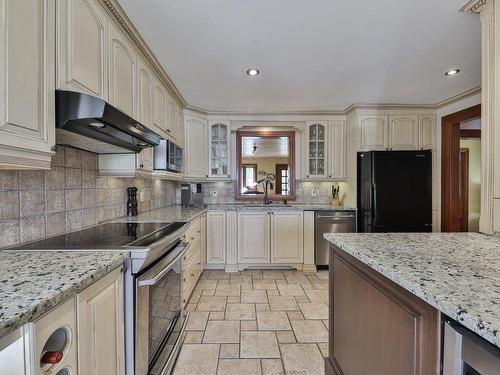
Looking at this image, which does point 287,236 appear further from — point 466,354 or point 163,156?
point 466,354

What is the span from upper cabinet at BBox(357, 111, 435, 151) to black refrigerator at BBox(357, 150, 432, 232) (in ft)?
0.78

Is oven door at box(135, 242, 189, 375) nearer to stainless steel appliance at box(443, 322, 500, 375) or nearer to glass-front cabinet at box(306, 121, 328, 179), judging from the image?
stainless steel appliance at box(443, 322, 500, 375)

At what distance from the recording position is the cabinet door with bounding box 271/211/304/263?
12.3 ft

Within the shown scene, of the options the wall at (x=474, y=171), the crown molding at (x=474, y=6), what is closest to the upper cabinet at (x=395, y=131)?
the wall at (x=474, y=171)

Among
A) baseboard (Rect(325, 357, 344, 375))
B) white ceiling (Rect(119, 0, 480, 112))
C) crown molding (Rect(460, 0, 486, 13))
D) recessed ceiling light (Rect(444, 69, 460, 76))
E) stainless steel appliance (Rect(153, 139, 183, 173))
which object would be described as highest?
recessed ceiling light (Rect(444, 69, 460, 76))

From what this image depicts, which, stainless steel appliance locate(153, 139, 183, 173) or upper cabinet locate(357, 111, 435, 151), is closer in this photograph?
stainless steel appliance locate(153, 139, 183, 173)

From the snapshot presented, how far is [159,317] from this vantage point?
1587 mm

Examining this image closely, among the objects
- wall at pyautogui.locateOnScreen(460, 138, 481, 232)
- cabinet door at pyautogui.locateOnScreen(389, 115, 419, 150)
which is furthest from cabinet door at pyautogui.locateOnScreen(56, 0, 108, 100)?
wall at pyautogui.locateOnScreen(460, 138, 481, 232)

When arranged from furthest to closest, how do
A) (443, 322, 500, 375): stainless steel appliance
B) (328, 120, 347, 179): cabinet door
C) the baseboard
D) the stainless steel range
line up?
(328, 120, 347, 179): cabinet door
the baseboard
the stainless steel range
(443, 322, 500, 375): stainless steel appliance

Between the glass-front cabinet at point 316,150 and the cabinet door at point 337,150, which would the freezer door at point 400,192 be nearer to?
the cabinet door at point 337,150

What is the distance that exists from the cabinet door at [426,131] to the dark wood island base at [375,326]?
312cm

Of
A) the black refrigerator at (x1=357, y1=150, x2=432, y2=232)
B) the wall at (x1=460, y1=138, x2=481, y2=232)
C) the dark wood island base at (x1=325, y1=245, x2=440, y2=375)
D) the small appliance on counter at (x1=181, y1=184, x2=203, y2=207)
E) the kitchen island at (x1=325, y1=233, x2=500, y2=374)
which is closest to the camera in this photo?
the kitchen island at (x1=325, y1=233, x2=500, y2=374)

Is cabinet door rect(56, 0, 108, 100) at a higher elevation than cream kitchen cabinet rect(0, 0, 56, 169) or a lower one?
higher

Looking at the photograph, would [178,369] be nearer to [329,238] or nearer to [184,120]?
[329,238]
